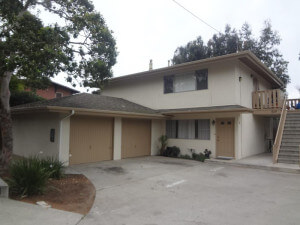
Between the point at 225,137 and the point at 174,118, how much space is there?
10.9 feet

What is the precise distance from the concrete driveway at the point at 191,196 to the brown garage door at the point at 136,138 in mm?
3027

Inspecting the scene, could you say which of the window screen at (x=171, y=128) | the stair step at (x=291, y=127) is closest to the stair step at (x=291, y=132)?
the stair step at (x=291, y=127)

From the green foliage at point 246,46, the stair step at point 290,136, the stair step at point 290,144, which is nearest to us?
the stair step at point 290,144

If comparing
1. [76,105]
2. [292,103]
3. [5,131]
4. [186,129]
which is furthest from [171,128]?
[5,131]

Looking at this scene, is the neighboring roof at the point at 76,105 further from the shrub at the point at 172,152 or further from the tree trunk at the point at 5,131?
the shrub at the point at 172,152

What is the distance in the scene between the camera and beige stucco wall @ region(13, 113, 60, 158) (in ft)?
31.4

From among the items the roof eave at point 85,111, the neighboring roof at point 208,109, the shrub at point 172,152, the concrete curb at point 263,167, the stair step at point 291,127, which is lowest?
the concrete curb at point 263,167

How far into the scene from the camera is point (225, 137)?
11.6 metres

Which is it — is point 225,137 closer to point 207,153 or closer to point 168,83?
point 207,153

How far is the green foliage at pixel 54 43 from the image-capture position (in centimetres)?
681

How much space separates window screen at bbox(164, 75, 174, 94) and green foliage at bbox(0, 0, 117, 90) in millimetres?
5047

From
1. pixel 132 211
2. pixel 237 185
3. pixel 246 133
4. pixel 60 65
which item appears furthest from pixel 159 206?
pixel 246 133

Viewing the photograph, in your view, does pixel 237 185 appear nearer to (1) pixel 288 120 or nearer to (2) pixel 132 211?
(2) pixel 132 211

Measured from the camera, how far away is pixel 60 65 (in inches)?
311
